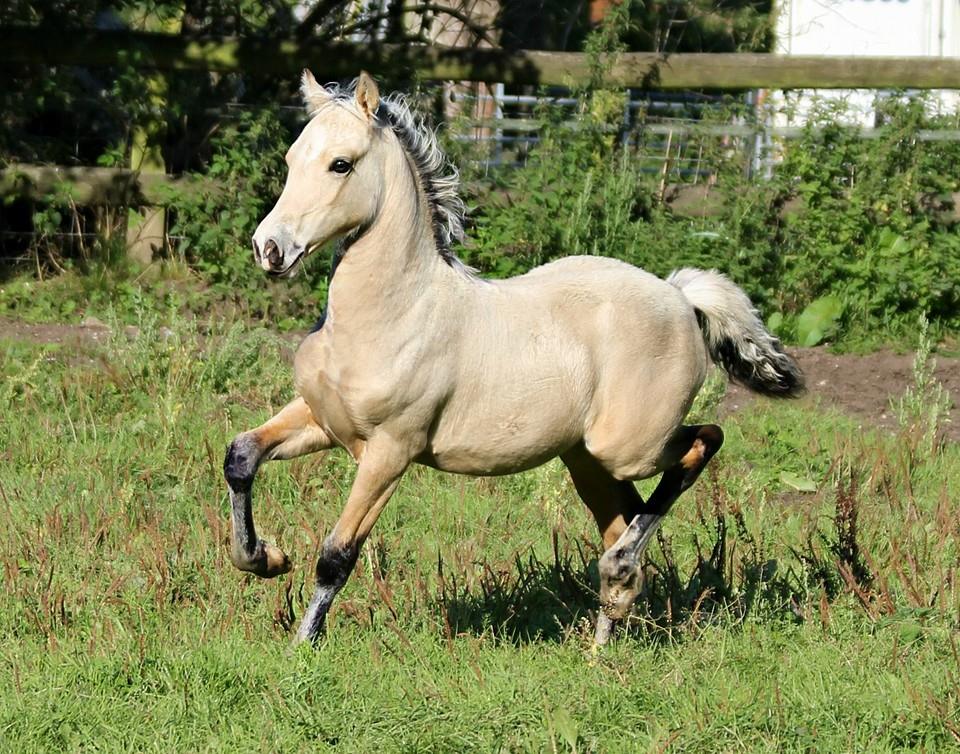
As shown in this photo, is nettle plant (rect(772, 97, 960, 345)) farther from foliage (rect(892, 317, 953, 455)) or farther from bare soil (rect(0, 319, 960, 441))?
foliage (rect(892, 317, 953, 455))

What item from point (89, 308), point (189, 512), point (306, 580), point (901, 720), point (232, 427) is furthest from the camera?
point (89, 308)

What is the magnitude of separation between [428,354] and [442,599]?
1123 mm

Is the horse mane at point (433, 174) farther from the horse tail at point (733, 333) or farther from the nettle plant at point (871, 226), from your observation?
the nettle plant at point (871, 226)

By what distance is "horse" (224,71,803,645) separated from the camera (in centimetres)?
487

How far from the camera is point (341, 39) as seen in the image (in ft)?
40.2

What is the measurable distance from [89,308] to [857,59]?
6.51 meters

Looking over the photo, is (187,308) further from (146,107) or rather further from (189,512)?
(189,512)

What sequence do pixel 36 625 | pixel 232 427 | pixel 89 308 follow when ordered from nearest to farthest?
pixel 36 625 < pixel 232 427 < pixel 89 308

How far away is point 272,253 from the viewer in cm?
452

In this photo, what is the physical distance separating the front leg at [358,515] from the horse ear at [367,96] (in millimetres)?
1107

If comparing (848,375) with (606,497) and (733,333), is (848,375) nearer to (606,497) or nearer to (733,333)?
(733,333)

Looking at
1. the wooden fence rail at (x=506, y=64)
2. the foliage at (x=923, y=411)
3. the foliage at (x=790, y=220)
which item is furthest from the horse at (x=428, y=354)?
the wooden fence rail at (x=506, y=64)

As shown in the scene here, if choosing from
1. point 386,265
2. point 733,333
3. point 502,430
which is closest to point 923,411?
point 733,333

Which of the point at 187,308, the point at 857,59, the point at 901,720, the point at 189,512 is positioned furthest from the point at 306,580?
the point at 857,59
